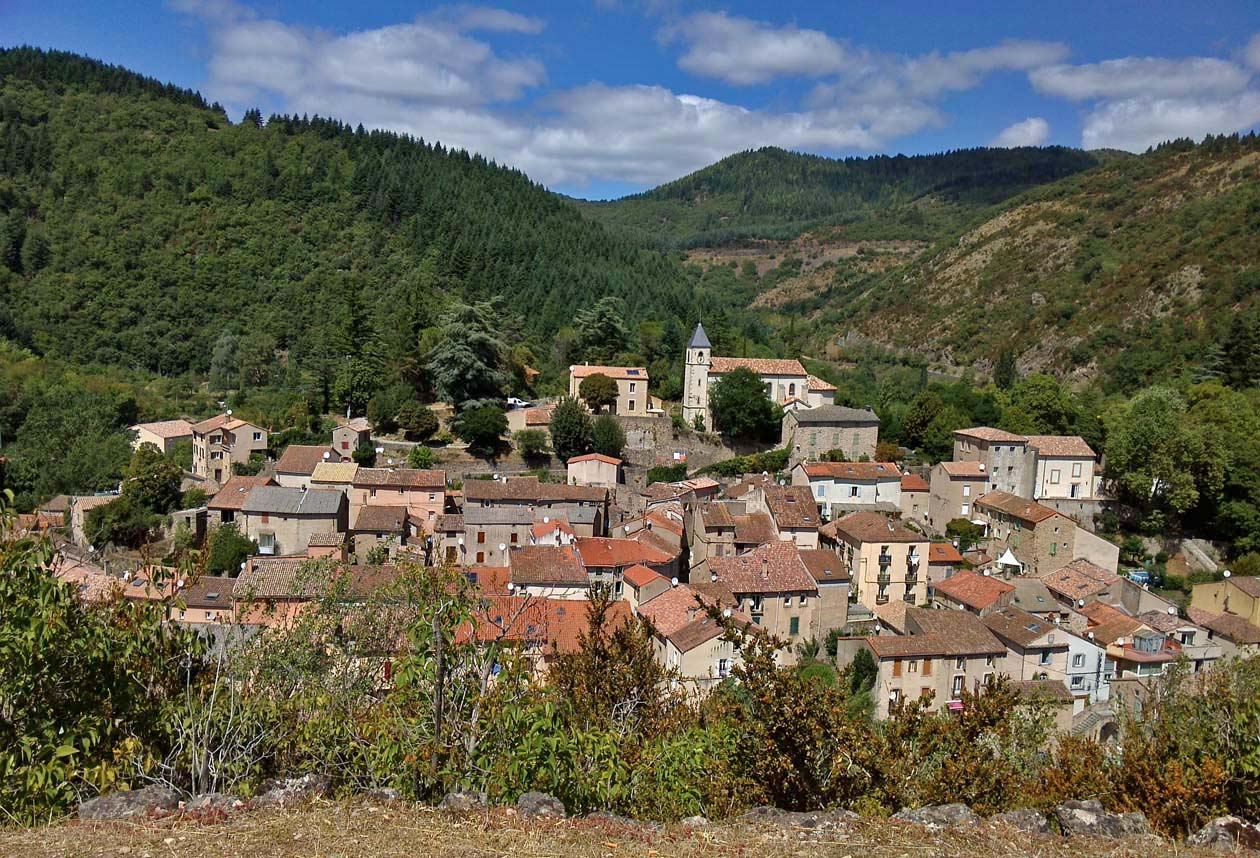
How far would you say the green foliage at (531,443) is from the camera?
44.2 metres

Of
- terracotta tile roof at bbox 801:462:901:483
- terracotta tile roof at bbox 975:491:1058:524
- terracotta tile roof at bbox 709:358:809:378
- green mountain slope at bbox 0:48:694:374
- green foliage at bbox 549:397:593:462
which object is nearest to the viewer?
terracotta tile roof at bbox 975:491:1058:524

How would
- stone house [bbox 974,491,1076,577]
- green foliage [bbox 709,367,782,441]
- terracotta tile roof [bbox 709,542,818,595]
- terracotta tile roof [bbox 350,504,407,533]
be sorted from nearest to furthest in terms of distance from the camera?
terracotta tile roof [bbox 709,542,818,595] → terracotta tile roof [bbox 350,504,407,533] → stone house [bbox 974,491,1076,577] → green foliage [bbox 709,367,782,441]

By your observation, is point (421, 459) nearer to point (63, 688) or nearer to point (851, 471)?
point (851, 471)

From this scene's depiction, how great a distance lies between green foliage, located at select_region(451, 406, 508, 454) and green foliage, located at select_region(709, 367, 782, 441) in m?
11.2

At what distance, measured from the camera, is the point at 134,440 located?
50.5 m

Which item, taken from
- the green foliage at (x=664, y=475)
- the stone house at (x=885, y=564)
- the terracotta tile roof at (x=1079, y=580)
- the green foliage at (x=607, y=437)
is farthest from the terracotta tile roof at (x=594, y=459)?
the terracotta tile roof at (x=1079, y=580)

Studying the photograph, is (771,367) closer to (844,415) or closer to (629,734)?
(844,415)

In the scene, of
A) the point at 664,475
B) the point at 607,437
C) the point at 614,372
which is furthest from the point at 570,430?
the point at 614,372

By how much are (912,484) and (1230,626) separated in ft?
46.3

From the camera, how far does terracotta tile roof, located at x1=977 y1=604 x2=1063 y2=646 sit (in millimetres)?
28594

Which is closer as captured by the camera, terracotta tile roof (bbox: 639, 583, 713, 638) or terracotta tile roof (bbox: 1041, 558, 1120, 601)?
terracotta tile roof (bbox: 639, 583, 713, 638)

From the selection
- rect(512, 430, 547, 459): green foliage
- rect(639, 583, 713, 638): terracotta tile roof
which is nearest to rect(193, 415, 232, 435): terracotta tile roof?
rect(512, 430, 547, 459): green foliage

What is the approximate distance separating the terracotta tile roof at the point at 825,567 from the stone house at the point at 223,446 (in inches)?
1123

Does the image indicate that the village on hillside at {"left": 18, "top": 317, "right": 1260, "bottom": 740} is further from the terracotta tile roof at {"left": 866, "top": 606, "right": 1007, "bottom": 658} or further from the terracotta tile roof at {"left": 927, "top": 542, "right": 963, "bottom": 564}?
the terracotta tile roof at {"left": 927, "top": 542, "right": 963, "bottom": 564}
